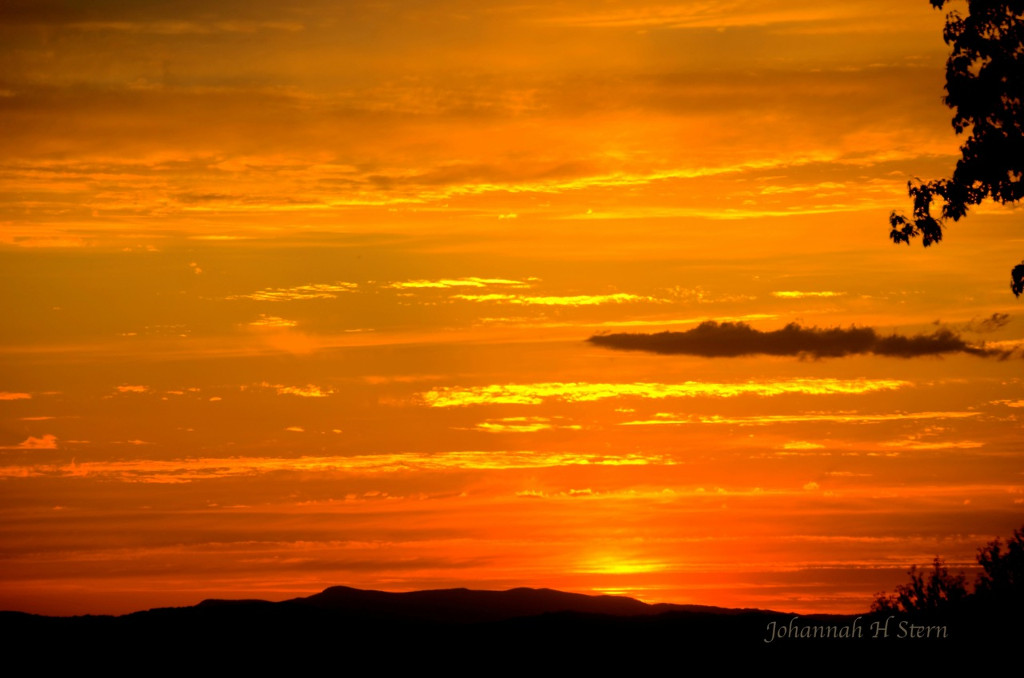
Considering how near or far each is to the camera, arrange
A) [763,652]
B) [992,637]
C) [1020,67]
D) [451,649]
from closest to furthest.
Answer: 1. [1020,67]
2. [992,637]
3. [763,652]
4. [451,649]

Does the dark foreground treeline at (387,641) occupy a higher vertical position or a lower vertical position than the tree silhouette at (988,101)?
lower

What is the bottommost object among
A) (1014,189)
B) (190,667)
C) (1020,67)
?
(190,667)

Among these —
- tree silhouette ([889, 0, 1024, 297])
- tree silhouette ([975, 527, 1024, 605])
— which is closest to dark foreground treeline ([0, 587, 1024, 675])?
tree silhouette ([975, 527, 1024, 605])

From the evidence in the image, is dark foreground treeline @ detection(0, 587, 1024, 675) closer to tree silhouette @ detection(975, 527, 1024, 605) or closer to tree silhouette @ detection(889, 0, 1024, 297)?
tree silhouette @ detection(975, 527, 1024, 605)

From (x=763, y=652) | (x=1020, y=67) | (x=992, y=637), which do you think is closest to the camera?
(x=1020, y=67)

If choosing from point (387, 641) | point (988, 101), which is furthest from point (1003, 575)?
point (387, 641)

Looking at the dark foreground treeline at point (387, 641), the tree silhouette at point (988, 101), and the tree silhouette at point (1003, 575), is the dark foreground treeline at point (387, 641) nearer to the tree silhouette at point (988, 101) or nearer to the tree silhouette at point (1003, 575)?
the tree silhouette at point (1003, 575)

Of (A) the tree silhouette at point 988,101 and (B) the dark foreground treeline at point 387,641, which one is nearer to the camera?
(A) the tree silhouette at point 988,101

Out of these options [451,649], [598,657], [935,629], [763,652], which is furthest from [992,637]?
[451,649]

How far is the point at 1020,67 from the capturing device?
93.8 feet

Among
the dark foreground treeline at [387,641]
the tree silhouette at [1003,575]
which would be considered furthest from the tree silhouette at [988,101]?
the dark foreground treeline at [387,641]

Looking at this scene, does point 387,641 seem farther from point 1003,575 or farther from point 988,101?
point 988,101

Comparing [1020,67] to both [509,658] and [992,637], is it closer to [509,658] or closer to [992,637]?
[992,637]

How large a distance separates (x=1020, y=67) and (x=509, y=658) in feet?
337
